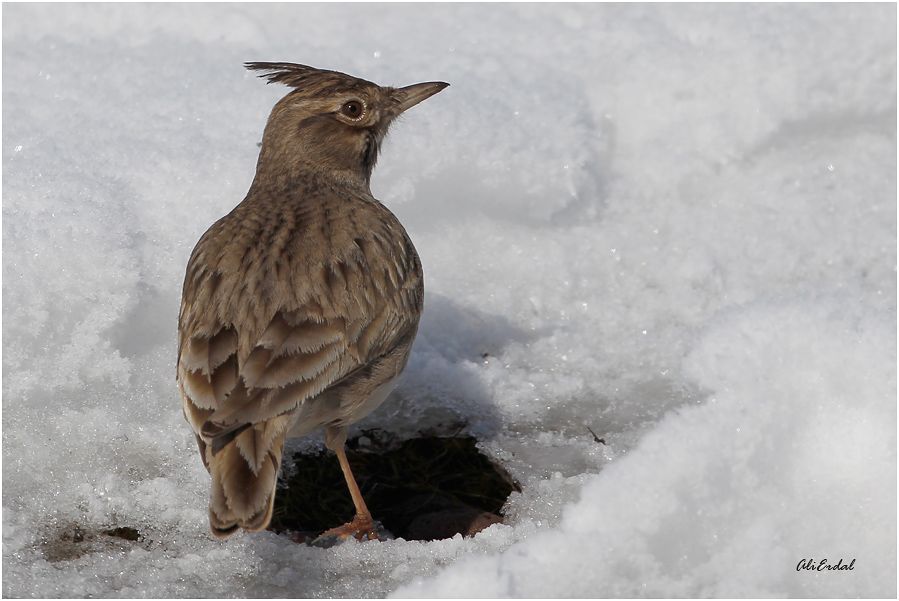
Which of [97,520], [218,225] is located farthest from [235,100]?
[97,520]

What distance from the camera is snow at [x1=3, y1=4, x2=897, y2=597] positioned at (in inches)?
172

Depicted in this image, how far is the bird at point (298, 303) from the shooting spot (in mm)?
4090

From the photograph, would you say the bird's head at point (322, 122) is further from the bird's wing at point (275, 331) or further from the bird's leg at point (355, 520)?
the bird's leg at point (355, 520)

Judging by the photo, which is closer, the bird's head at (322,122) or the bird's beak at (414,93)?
the bird's head at (322,122)

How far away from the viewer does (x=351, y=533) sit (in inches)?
185

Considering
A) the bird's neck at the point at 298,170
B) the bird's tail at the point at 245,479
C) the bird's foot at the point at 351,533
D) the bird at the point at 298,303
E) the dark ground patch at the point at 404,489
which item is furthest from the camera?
the bird's neck at the point at 298,170

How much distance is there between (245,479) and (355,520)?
2.92 feet

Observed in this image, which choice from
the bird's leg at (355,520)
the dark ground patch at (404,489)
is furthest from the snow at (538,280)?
the bird's leg at (355,520)

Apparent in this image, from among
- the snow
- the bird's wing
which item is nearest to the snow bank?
the snow

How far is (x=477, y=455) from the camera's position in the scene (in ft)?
17.5

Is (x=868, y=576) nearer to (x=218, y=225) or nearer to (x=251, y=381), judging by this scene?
(x=251, y=381)
